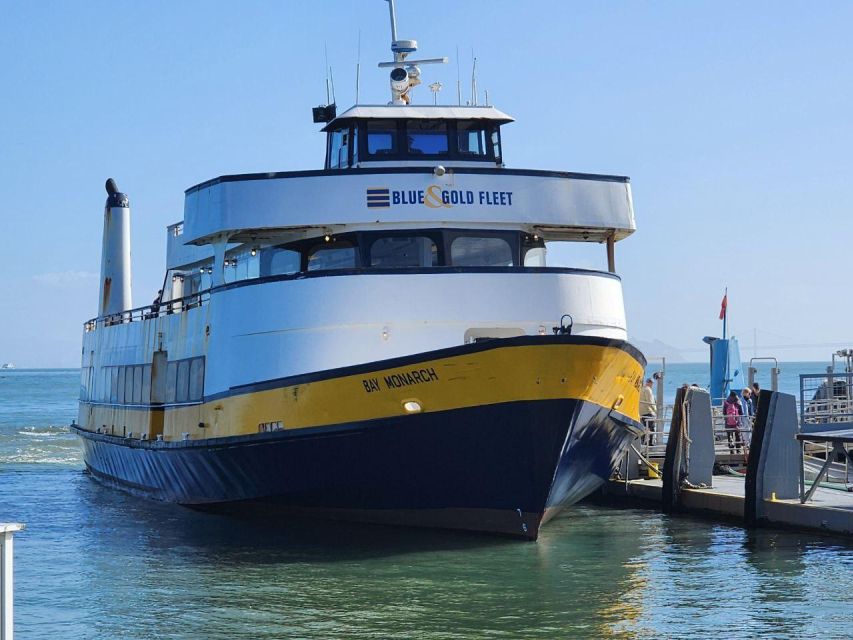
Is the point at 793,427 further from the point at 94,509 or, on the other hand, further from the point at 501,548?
the point at 94,509

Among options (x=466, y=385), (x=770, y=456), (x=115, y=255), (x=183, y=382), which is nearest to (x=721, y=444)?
(x=770, y=456)

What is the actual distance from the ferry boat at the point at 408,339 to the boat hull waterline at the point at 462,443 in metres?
0.02

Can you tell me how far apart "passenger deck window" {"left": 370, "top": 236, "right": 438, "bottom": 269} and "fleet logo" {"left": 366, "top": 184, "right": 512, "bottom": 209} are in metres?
0.48

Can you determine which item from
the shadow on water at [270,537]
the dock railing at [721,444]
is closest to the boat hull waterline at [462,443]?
the shadow on water at [270,537]

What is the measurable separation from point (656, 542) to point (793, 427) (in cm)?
260

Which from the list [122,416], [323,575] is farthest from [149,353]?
[323,575]

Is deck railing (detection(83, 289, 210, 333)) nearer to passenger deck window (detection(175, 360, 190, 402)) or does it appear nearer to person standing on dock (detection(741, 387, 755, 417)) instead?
passenger deck window (detection(175, 360, 190, 402))

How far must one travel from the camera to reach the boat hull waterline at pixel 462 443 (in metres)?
14.6

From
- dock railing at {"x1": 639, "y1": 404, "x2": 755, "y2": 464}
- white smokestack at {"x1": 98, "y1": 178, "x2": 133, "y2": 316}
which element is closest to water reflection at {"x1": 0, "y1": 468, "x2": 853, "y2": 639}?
dock railing at {"x1": 639, "y1": 404, "x2": 755, "y2": 464}

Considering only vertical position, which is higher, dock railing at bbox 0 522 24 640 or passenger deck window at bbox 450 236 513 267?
passenger deck window at bbox 450 236 513 267

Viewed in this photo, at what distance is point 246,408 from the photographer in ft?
55.8

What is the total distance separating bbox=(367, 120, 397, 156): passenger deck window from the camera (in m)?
19.1

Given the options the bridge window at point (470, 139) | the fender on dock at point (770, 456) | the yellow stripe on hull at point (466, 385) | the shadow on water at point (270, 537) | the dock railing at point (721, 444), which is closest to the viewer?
the yellow stripe on hull at point (466, 385)

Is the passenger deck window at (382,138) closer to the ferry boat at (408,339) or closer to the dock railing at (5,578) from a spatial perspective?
the ferry boat at (408,339)
